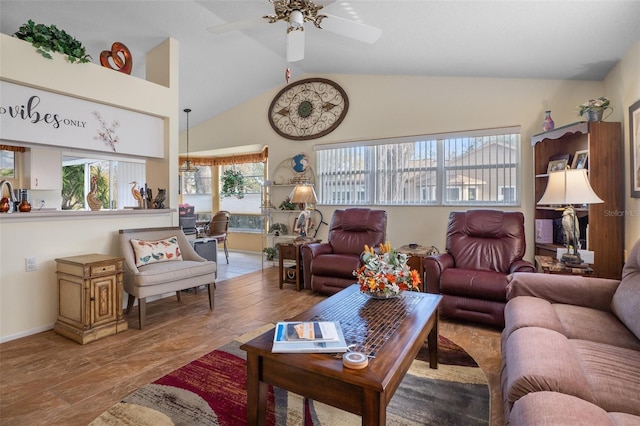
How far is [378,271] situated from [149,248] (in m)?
2.41

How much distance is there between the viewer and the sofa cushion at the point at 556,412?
100cm

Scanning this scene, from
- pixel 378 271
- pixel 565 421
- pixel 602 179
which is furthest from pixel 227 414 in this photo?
pixel 602 179

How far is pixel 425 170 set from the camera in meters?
4.60

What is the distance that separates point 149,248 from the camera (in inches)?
131

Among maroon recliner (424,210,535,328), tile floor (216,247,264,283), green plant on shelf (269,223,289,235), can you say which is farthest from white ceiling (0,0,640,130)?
tile floor (216,247,264,283)

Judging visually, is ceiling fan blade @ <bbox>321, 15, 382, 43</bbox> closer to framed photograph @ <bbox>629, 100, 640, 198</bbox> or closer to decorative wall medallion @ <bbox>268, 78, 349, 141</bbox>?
framed photograph @ <bbox>629, 100, 640, 198</bbox>

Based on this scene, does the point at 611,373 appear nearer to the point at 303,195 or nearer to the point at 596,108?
the point at 596,108

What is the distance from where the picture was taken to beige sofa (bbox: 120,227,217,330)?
2975 millimetres

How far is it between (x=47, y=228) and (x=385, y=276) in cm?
299

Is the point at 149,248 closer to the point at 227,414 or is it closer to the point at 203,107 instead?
the point at 227,414

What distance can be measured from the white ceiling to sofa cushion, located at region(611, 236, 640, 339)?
1.77m

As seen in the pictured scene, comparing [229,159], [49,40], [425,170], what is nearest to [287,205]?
[425,170]

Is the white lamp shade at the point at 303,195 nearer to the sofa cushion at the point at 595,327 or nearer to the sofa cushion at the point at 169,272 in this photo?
the sofa cushion at the point at 169,272

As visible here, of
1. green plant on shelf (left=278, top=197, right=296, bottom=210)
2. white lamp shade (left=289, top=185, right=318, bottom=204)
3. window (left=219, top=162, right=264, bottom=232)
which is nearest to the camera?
white lamp shade (left=289, top=185, right=318, bottom=204)
